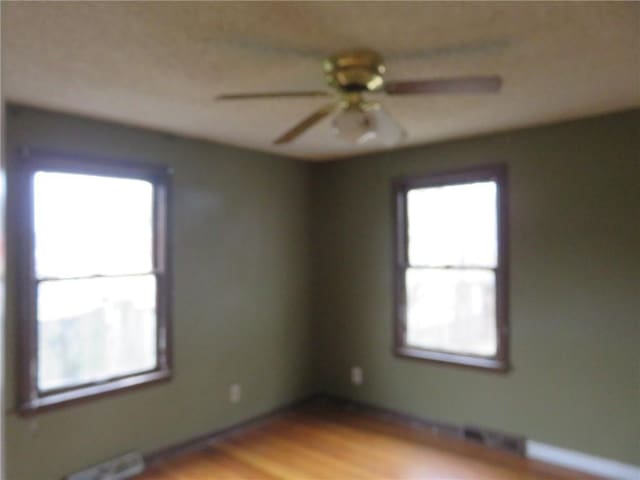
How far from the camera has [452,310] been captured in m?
3.76

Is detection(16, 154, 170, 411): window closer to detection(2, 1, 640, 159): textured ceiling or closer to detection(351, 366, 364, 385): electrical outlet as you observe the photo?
detection(2, 1, 640, 159): textured ceiling

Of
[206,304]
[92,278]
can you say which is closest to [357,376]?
[206,304]

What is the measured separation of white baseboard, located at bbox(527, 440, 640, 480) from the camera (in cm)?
297

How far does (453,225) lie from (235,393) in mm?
2204

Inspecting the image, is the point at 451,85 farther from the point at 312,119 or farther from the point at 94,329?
the point at 94,329

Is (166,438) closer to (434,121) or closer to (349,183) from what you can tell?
(349,183)

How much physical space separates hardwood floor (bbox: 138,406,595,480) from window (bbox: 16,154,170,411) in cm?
75

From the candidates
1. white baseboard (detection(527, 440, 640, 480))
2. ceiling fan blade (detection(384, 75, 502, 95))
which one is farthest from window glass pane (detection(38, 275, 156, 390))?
white baseboard (detection(527, 440, 640, 480))

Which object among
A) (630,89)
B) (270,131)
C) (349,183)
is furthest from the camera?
(349,183)

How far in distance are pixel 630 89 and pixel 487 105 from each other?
0.73 m

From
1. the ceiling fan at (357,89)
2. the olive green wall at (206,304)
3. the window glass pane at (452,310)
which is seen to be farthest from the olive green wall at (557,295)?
the ceiling fan at (357,89)

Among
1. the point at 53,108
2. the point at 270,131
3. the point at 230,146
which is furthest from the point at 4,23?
the point at 230,146

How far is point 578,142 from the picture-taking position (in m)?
3.14

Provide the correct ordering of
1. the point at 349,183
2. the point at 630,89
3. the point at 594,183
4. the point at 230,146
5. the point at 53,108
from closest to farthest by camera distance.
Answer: the point at 630,89 → the point at 53,108 → the point at 594,183 → the point at 230,146 → the point at 349,183
